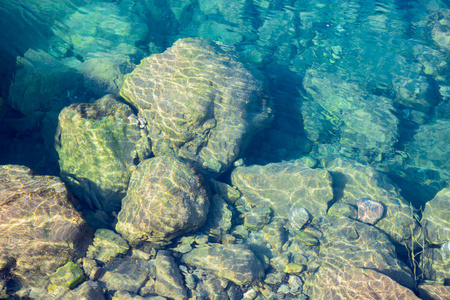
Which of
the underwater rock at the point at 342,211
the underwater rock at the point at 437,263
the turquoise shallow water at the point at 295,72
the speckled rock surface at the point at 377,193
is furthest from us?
the turquoise shallow water at the point at 295,72

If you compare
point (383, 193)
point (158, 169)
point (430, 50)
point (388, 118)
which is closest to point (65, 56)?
point (158, 169)

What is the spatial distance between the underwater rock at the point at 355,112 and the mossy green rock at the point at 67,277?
834 cm

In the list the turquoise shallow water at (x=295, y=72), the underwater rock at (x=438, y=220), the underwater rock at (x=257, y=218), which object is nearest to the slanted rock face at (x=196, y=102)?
the turquoise shallow water at (x=295, y=72)

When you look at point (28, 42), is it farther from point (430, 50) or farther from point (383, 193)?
point (430, 50)

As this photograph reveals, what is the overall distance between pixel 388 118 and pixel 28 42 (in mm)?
14187

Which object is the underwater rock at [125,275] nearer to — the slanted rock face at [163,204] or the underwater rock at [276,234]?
the slanted rock face at [163,204]

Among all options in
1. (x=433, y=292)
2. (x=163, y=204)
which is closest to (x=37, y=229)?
(x=163, y=204)

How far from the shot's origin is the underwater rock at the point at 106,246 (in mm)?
5152

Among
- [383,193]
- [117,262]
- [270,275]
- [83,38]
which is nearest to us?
[117,262]

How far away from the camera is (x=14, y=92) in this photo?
7164 millimetres

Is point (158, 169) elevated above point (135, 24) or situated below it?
below

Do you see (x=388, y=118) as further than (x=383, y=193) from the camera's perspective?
Yes

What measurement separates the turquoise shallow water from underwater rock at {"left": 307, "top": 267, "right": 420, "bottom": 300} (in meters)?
2.13

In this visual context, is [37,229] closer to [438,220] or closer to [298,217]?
[298,217]
